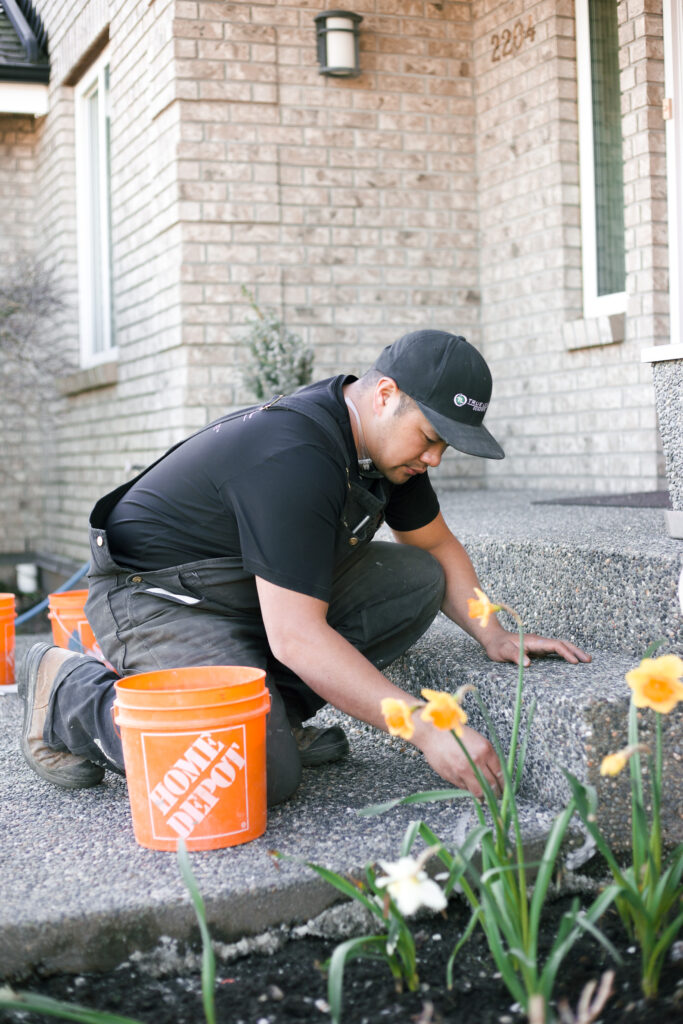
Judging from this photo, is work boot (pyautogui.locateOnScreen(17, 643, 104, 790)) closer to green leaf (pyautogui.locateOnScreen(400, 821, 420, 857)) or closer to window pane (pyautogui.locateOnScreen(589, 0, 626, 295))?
green leaf (pyautogui.locateOnScreen(400, 821, 420, 857))

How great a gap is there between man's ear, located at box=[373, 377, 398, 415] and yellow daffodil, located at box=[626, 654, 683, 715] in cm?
95

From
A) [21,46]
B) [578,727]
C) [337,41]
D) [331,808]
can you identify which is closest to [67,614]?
[331,808]

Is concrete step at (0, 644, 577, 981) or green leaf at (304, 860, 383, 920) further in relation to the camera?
concrete step at (0, 644, 577, 981)

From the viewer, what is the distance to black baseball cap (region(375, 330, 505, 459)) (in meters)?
2.23

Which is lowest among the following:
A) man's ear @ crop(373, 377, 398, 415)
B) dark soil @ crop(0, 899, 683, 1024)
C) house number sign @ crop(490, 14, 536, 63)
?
dark soil @ crop(0, 899, 683, 1024)

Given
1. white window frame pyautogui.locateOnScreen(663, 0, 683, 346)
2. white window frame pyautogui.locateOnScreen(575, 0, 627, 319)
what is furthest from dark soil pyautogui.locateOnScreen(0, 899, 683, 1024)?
white window frame pyautogui.locateOnScreen(575, 0, 627, 319)

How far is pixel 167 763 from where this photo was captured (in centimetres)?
206

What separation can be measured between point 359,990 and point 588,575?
51.3 inches

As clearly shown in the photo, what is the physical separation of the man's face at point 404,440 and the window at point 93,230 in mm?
5701

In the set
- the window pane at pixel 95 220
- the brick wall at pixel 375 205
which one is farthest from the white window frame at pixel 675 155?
the window pane at pixel 95 220

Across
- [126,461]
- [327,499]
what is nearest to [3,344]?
[126,461]

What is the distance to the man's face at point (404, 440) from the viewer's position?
229 centimetres

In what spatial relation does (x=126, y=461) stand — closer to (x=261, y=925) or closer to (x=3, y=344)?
(x=3, y=344)

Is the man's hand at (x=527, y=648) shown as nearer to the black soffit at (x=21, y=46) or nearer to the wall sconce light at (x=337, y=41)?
the wall sconce light at (x=337, y=41)
